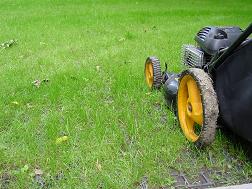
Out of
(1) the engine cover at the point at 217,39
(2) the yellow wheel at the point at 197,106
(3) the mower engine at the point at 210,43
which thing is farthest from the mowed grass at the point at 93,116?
(1) the engine cover at the point at 217,39

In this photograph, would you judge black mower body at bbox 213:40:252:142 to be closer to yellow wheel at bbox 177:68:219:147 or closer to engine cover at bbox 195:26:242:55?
yellow wheel at bbox 177:68:219:147

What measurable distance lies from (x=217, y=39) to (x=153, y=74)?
3.04ft

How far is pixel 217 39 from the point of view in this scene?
3.66 metres

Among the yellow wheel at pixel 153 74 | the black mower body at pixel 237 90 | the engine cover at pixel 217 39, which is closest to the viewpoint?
the black mower body at pixel 237 90

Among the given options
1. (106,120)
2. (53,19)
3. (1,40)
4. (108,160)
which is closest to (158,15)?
(53,19)

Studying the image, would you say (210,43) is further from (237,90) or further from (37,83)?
(37,83)

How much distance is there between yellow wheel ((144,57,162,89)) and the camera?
173 inches

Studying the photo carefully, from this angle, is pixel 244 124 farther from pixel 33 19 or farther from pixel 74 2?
pixel 74 2

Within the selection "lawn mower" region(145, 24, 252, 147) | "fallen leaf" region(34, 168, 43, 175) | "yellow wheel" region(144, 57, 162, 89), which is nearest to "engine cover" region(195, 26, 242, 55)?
"lawn mower" region(145, 24, 252, 147)

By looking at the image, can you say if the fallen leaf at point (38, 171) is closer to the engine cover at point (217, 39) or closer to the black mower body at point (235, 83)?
the black mower body at point (235, 83)

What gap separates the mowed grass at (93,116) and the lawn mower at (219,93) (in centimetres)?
22

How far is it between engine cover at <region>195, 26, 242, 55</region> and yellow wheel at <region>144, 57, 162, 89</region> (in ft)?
2.01

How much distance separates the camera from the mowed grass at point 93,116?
3.01m

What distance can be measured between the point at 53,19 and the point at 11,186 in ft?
20.6
